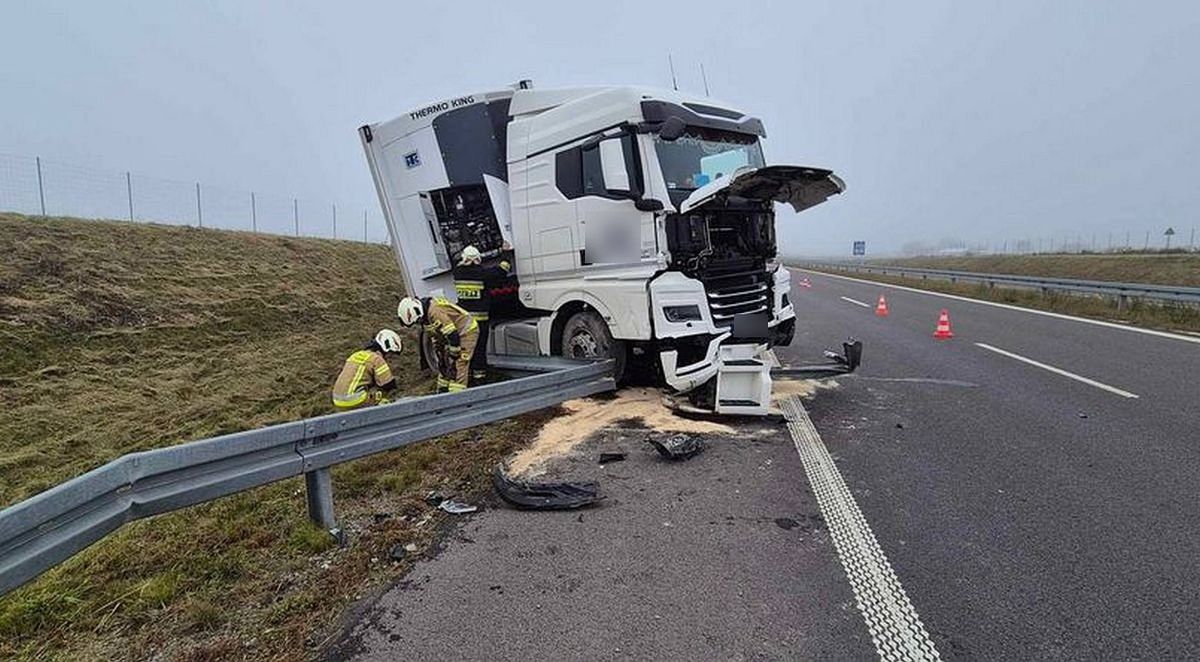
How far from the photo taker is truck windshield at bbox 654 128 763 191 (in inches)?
227

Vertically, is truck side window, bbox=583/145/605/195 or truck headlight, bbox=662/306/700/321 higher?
truck side window, bbox=583/145/605/195

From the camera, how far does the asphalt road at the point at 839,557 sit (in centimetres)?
237

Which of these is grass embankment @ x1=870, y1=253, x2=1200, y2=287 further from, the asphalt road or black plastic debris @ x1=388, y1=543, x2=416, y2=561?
black plastic debris @ x1=388, y1=543, x2=416, y2=561

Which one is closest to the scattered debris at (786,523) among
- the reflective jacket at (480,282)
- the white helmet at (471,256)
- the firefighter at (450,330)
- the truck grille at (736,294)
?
the truck grille at (736,294)

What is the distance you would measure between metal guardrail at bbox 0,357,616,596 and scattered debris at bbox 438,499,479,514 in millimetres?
464

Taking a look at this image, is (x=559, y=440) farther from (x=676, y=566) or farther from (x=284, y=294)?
(x=284, y=294)

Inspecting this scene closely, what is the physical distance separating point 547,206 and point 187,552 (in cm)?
446

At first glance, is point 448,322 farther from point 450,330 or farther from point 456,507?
point 456,507

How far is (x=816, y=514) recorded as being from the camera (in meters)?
3.44

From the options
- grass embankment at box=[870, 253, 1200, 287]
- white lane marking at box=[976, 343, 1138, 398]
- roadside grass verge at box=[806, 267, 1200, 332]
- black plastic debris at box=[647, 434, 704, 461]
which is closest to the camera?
black plastic debris at box=[647, 434, 704, 461]

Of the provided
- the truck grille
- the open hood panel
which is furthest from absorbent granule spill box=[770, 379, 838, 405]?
the open hood panel


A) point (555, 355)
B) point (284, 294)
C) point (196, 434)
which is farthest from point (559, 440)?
point (284, 294)

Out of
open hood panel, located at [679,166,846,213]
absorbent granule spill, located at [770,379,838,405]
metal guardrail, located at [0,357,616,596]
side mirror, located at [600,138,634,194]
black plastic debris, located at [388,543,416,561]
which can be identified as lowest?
black plastic debris, located at [388,543,416,561]

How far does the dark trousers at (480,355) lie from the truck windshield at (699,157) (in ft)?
9.23
